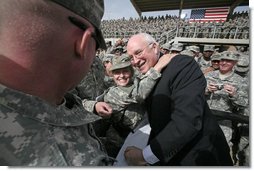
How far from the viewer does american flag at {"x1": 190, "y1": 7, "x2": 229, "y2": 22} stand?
21.6 ft

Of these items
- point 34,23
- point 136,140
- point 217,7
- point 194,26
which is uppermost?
point 217,7

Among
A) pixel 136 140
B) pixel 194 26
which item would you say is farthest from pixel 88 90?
pixel 194 26

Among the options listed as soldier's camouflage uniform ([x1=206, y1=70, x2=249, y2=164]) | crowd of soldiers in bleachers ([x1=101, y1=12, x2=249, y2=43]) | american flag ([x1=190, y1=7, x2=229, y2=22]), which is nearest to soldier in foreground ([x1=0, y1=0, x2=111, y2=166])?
soldier's camouflage uniform ([x1=206, y1=70, x2=249, y2=164])

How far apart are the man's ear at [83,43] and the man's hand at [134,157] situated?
0.49m

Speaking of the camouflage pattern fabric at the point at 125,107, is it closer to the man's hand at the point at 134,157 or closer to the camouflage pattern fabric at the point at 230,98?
the man's hand at the point at 134,157

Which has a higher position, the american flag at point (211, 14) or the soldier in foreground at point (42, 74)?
the american flag at point (211, 14)

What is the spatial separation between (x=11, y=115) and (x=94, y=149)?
135 millimetres

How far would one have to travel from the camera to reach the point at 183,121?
667 millimetres

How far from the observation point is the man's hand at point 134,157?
0.75 meters

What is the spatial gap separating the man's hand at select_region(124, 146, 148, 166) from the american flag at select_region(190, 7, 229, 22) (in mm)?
6454

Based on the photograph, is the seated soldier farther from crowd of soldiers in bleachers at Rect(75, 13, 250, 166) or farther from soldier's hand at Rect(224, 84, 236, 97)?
soldier's hand at Rect(224, 84, 236, 97)

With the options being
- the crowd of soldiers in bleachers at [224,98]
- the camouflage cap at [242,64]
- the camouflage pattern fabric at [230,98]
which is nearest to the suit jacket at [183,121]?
the crowd of soldiers in bleachers at [224,98]

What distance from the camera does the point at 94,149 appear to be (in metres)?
0.38

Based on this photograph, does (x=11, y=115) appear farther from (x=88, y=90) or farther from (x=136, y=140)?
(x=88, y=90)
